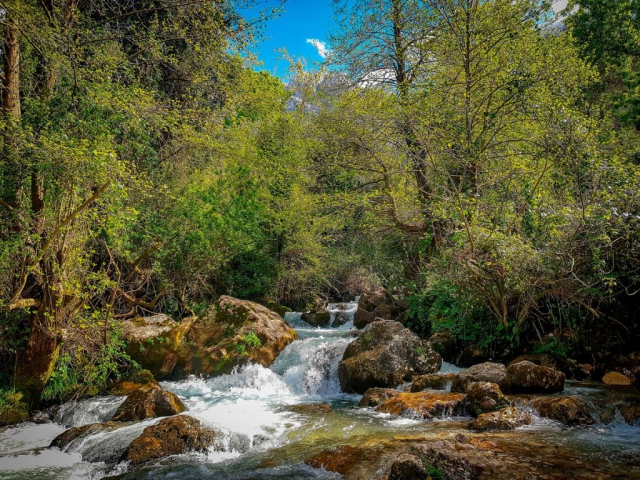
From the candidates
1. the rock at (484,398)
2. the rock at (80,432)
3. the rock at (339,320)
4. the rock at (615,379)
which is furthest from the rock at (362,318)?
the rock at (80,432)

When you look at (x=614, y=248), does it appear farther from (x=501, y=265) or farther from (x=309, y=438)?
(x=309, y=438)

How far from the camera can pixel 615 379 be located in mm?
7324

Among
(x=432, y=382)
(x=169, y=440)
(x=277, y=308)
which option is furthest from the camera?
(x=277, y=308)

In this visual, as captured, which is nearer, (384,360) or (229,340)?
(384,360)

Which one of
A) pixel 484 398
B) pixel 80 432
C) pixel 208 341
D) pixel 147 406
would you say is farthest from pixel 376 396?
pixel 80 432

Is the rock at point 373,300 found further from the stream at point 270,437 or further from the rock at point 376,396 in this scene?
the rock at point 376,396

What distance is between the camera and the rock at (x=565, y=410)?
18.8 feet

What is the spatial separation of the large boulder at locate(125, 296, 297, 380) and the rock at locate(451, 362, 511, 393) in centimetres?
472

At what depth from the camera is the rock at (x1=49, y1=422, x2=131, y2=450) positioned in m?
5.83

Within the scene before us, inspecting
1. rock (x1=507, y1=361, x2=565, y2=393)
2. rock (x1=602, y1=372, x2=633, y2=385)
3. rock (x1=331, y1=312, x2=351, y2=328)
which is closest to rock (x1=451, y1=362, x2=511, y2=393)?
rock (x1=507, y1=361, x2=565, y2=393)

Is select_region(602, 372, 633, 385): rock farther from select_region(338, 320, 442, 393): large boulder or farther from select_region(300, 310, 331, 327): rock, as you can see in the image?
select_region(300, 310, 331, 327): rock

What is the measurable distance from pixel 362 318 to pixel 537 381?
889 cm

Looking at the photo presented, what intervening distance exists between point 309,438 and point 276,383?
357 cm

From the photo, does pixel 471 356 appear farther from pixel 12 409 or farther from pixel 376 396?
pixel 12 409
